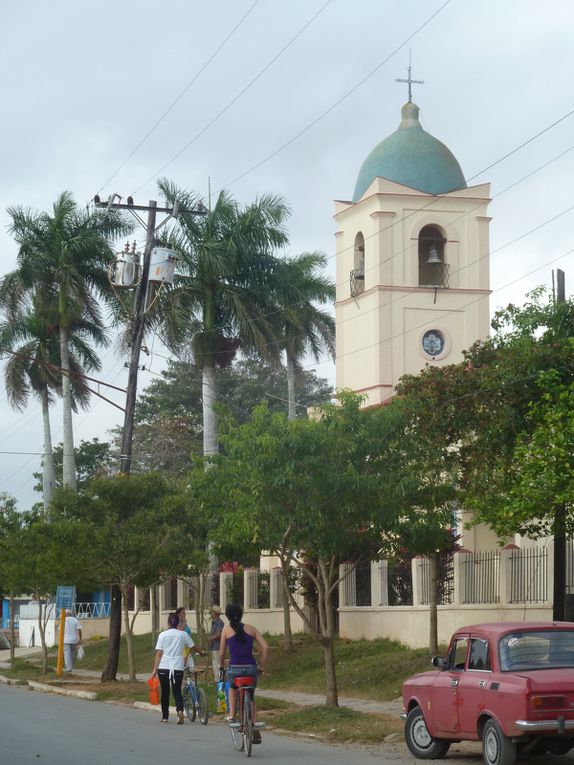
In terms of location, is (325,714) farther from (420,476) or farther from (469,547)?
(469,547)

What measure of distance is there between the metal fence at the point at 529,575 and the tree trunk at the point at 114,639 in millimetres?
9854

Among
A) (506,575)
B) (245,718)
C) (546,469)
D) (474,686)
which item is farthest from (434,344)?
(474,686)

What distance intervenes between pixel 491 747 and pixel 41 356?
43.2 meters

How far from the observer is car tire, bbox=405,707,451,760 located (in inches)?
601

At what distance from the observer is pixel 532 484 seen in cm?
2150

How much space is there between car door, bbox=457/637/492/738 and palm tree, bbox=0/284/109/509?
129 feet

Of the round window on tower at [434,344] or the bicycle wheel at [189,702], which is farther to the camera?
the round window on tower at [434,344]

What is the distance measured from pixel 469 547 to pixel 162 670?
54.7ft

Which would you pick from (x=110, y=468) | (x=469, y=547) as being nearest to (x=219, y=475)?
(x=469, y=547)

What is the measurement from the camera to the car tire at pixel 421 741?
601 inches

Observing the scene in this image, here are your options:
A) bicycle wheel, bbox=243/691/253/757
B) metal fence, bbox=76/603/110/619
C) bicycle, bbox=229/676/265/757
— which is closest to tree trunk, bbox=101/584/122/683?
bicycle, bbox=229/676/265/757

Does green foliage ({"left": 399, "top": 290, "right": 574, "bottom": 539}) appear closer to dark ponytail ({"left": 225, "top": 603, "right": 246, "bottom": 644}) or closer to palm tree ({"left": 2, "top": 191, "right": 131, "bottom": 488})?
dark ponytail ({"left": 225, "top": 603, "right": 246, "bottom": 644})

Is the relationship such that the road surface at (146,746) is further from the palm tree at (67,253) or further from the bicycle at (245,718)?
the palm tree at (67,253)

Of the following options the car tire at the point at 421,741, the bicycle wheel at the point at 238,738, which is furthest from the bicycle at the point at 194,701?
the car tire at the point at 421,741
